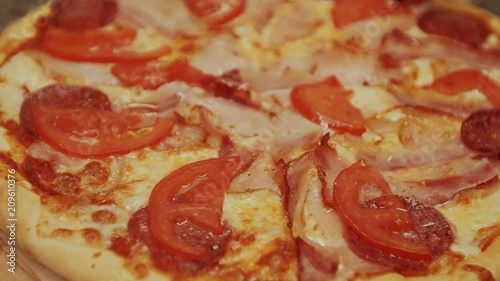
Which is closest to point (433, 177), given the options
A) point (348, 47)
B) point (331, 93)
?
point (331, 93)

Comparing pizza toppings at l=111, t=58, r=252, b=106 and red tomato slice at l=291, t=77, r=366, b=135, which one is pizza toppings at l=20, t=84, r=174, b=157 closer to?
pizza toppings at l=111, t=58, r=252, b=106

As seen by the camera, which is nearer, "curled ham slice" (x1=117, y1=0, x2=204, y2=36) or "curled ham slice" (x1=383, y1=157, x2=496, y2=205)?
"curled ham slice" (x1=383, y1=157, x2=496, y2=205)

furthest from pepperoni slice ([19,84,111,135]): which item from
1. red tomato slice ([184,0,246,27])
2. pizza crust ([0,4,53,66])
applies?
red tomato slice ([184,0,246,27])

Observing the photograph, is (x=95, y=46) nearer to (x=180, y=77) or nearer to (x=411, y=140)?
(x=180, y=77)

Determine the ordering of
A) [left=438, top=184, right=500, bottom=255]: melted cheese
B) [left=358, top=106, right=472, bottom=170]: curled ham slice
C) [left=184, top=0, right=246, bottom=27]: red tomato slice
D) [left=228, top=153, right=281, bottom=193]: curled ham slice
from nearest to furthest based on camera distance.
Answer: [left=438, top=184, right=500, bottom=255]: melted cheese < [left=228, top=153, right=281, bottom=193]: curled ham slice < [left=358, top=106, right=472, bottom=170]: curled ham slice < [left=184, top=0, right=246, bottom=27]: red tomato slice

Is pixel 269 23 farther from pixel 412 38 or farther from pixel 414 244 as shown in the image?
pixel 414 244

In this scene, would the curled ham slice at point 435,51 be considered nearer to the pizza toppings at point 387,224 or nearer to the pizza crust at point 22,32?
the pizza toppings at point 387,224

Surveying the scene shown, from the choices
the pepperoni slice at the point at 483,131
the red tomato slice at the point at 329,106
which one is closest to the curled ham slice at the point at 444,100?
the pepperoni slice at the point at 483,131

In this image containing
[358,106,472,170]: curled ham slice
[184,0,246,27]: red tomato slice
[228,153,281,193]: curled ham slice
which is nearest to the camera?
[228,153,281,193]: curled ham slice
